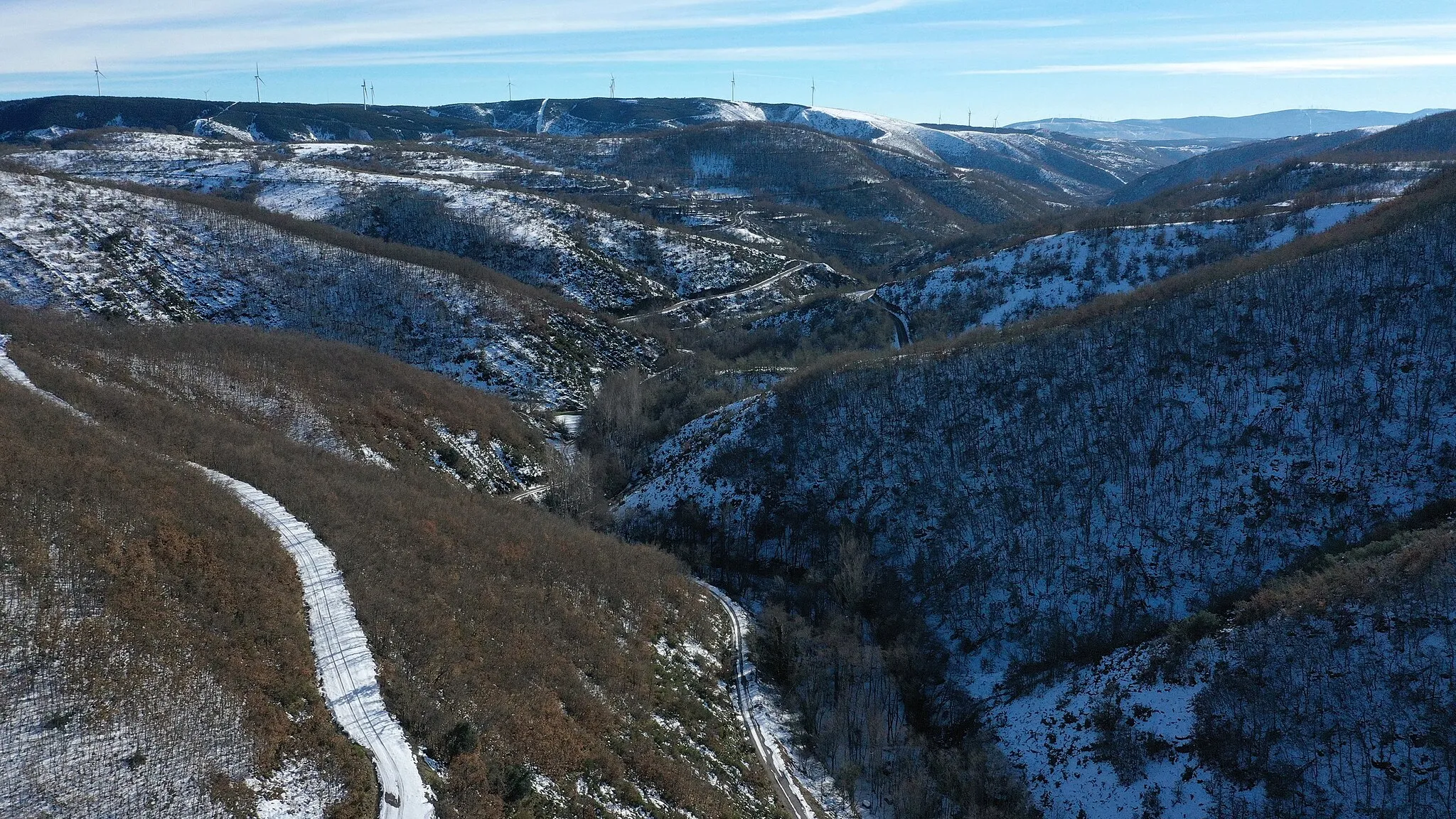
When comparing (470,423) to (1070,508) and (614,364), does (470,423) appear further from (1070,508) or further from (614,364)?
(1070,508)

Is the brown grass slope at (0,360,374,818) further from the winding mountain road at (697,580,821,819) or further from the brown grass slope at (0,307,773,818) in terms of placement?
the winding mountain road at (697,580,821,819)

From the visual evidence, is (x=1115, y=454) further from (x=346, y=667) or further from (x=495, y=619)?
(x=346, y=667)

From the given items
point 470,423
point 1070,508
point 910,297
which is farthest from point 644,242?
point 1070,508

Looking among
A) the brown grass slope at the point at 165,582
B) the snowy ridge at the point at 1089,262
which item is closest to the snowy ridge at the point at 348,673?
the brown grass slope at the point at 165,582

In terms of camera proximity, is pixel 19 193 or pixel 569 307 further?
pixel 569 307

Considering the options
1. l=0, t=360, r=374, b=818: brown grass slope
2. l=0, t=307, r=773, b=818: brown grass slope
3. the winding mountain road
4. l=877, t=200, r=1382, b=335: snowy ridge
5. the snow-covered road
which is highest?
l=877, t=200, r=1382, b=335: snowy ridge

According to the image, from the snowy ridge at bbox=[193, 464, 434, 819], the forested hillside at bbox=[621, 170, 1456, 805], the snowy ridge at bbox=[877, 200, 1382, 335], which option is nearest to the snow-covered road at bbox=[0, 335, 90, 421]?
the snowy ridge at bbox=[193, 464, 434, 819]

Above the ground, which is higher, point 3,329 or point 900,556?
point 3,329
